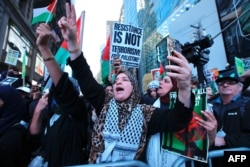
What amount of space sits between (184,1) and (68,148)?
2076cm

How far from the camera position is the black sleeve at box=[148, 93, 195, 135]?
5.80 feet

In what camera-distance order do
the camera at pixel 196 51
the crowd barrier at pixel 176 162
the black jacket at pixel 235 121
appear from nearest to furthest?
the crowd barrier at pixel 176 162, the camera at pixel 196 51, the black jacket at pixel 235 121

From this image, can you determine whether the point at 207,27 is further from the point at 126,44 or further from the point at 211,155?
the point at 211,155

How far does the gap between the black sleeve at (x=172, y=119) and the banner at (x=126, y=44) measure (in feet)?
9.68

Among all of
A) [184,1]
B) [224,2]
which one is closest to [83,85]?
[224,2]

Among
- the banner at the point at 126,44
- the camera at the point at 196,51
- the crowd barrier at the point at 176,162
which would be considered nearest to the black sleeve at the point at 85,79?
the crowd barrier at the point at 176,162

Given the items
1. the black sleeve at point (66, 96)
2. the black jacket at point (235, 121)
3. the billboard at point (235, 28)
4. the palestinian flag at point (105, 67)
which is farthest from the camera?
the billboard at point (235, 28)

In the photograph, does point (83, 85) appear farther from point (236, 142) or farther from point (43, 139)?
point (236, 142)

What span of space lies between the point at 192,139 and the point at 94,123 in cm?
94

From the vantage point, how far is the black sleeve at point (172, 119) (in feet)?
5.80

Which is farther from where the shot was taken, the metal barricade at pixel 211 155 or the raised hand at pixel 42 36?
the raised hand at pixel 42 36

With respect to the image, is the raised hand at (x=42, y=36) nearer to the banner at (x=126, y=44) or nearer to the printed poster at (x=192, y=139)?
the printed poster at (x=192, y=139)

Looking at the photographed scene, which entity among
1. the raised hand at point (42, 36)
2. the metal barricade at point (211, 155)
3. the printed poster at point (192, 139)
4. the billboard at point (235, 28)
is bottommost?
the metal barricade at point (211, 155)

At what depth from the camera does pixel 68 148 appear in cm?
220
